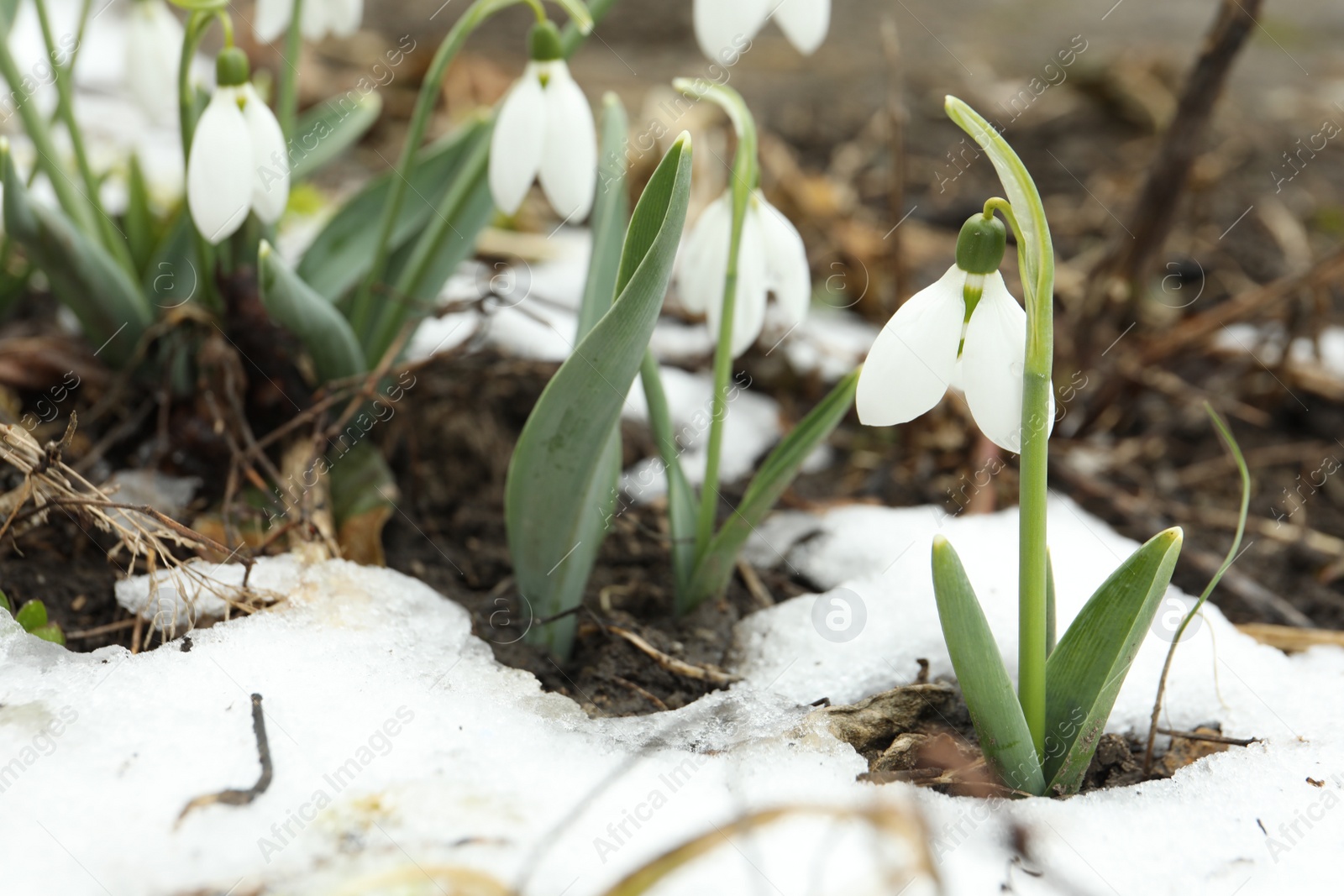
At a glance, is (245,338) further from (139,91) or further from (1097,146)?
(1097,146)

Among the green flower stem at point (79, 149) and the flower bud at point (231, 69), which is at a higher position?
the flower bud at point (231, 69)

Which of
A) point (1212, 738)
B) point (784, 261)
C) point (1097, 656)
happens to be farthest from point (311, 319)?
point (1212, 738)

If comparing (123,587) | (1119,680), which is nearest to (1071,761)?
(1119,680)

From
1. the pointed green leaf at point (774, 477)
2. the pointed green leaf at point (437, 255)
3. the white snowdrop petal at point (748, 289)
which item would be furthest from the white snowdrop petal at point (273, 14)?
the pointed green leaf at point (774, 477)

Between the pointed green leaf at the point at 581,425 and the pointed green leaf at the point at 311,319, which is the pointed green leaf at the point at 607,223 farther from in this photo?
the pointed green leaf at the point at 311,319

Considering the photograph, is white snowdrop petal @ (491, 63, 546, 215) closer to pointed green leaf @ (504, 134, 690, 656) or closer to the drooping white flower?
pointed green leaf @ (504, 134, 690, 656)

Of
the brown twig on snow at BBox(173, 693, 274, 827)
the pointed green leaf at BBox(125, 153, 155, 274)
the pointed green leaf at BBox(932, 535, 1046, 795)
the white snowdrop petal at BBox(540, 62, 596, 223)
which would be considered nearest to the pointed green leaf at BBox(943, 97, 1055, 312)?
the pointed green leaf at BBox(932, 535, 1046, 795)
